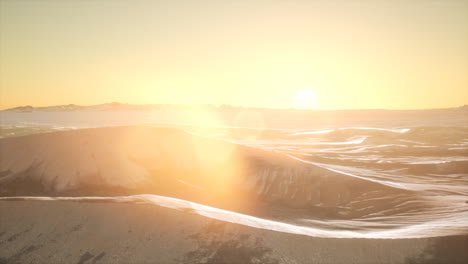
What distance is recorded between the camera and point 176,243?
319 cm

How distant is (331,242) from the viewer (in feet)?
10.6

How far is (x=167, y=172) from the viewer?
7.87 metres

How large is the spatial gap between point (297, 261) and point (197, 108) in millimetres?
116344

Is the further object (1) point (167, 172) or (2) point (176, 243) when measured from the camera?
(1) point (167, 172)

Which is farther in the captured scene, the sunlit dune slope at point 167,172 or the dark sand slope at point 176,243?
the sunlit dune slope at point 167,172

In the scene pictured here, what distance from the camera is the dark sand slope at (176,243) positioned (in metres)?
3.01

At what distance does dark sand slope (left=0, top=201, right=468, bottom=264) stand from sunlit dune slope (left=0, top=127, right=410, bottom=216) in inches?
107

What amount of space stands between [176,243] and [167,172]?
4.81m

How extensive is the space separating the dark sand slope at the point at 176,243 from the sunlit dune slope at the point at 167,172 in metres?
2.73

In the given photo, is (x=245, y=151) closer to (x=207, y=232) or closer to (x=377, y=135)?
(x=207, y=232)

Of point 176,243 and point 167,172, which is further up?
point 176,243

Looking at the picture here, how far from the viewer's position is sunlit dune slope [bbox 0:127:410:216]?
6.80 meters

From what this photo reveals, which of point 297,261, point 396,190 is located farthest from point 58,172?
point 396,190

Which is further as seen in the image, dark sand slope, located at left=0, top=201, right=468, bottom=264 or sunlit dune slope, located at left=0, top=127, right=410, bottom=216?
sunlit dune slope, located at left=0, top=127, right=410, bottom=216
